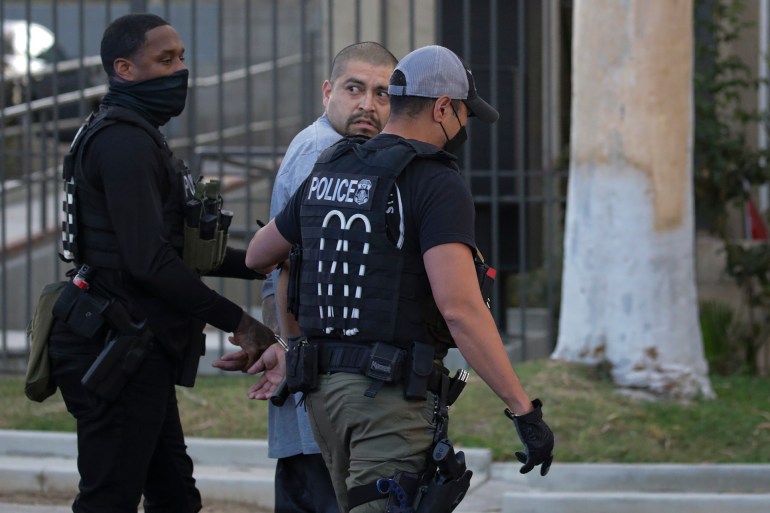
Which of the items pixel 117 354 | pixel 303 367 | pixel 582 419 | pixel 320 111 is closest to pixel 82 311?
pixel 117 354

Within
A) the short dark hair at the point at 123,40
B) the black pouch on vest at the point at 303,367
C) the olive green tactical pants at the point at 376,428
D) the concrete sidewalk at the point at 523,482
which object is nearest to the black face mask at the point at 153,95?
the short dark hair at the point at 123,40

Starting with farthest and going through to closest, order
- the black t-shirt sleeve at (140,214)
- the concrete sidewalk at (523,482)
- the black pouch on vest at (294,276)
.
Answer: the concrete sidewalk at (523,482), the black t-shirt sleeve at (140,214), the black pouch on vest at (294,276)

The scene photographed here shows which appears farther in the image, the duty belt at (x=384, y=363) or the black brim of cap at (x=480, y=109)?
the black brim of cap at (x=480, y=109)

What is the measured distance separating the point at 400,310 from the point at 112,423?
100 centimetres

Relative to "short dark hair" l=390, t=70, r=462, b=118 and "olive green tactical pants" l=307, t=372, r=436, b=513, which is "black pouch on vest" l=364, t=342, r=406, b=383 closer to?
"olive green tactical pants" l=307, t=372, r=436, b=513

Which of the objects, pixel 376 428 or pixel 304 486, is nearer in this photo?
pixel 376 428

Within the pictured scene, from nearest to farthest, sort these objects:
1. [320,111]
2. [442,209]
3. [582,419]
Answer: [442,209] → [582,419] → [320,111]

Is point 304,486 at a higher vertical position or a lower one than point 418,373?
lower

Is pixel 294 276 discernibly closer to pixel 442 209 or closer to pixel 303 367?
pixel 303 367

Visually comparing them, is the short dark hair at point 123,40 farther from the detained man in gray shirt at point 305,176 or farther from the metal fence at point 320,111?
the metal fence at point 320,111

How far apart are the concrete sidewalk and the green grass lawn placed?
180mm

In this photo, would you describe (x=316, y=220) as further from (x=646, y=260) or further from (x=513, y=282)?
(x=513, y=282)

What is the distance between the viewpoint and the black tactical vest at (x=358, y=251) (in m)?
3.17

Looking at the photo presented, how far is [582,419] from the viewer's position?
6.43 metres
